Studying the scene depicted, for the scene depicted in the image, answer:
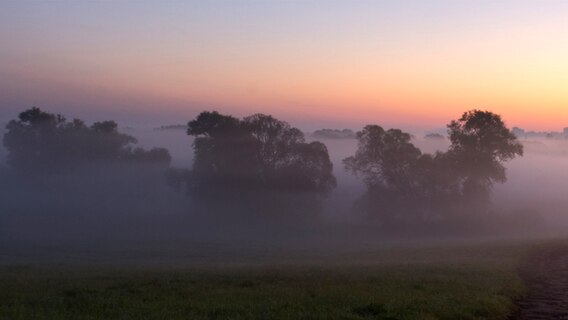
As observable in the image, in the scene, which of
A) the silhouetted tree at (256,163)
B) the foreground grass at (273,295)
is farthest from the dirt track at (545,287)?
A: the silhouetted tree at (256,163)

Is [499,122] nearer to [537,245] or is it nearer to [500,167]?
[500,167]

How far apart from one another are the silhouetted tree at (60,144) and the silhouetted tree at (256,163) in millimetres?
26878

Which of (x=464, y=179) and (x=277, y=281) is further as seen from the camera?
(x=464, y=179)

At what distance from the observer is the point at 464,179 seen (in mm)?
77250

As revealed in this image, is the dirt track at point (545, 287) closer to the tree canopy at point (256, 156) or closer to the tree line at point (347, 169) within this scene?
the tree line at point (347, 169)

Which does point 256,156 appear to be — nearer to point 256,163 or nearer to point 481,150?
point 256,163

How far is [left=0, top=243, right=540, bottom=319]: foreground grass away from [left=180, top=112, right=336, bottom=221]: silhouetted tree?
55.9m

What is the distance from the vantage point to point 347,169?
8238cm

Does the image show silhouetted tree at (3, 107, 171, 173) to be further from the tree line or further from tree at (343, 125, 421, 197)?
tree at (343, 125, 421, 197)

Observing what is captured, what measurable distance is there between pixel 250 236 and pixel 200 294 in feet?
181

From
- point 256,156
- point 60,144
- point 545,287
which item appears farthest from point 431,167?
point 60,144

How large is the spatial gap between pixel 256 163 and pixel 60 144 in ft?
127

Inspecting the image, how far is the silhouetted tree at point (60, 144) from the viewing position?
334 feet

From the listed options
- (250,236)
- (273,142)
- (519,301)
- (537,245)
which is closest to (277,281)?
(519,301)
